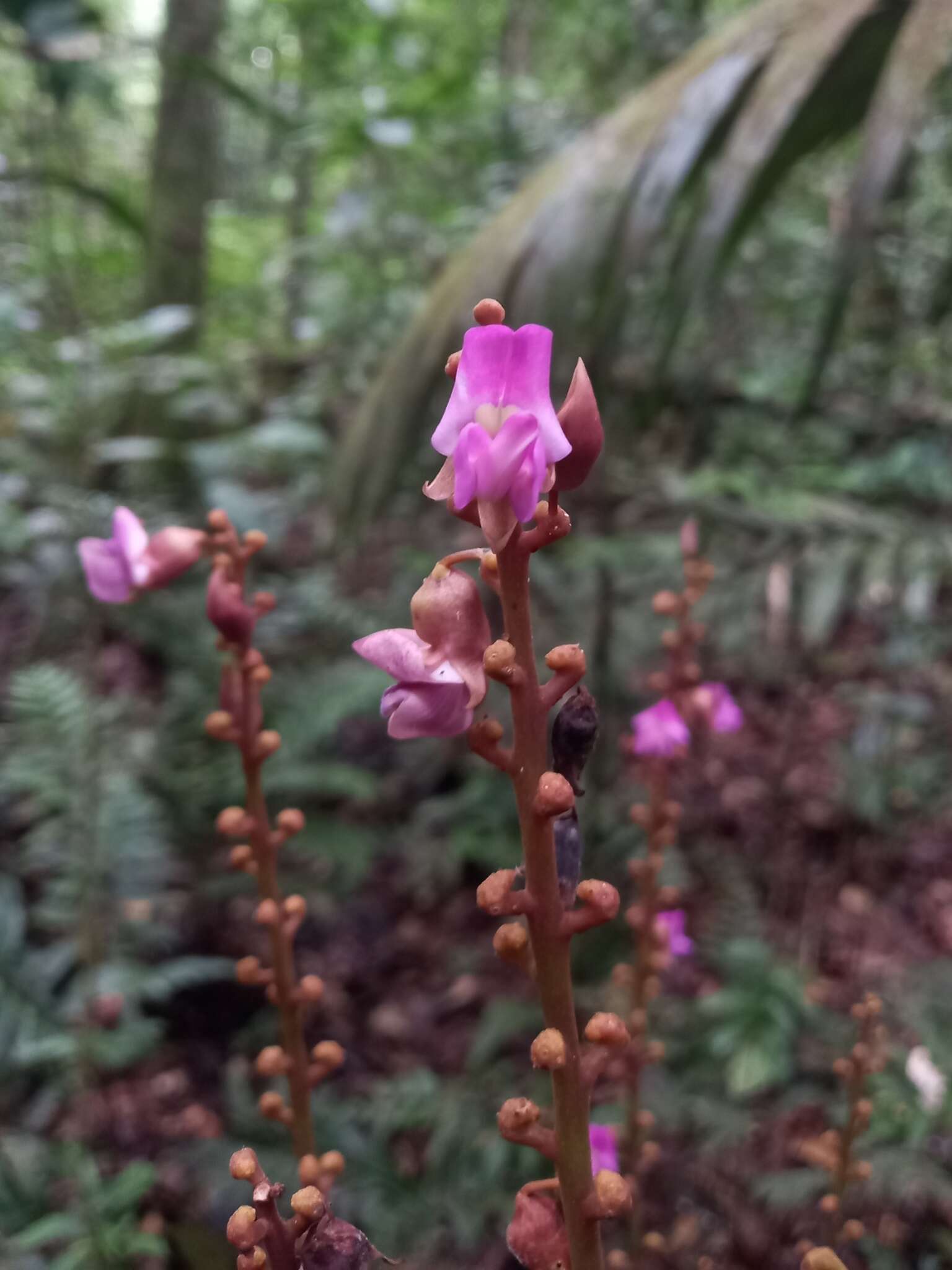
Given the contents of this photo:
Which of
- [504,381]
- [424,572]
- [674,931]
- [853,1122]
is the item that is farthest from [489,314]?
[424,572]

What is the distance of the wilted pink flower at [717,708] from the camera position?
860 mm

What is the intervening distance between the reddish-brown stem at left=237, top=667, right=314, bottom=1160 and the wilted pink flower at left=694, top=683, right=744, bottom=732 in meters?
0.48

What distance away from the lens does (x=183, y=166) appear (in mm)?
2883

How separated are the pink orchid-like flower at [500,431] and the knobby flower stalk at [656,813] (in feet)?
1.34

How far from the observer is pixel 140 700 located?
8.04 ft

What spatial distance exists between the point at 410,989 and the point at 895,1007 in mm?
952

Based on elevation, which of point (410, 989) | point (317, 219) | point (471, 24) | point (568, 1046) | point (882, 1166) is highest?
point (471, 24)

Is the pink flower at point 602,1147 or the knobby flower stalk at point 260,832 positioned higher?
the knobby flower stalk at point 260,832

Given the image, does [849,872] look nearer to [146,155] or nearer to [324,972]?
[324,972]

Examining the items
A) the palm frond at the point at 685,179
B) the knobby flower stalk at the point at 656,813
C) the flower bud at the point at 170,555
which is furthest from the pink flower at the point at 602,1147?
the palm frond at the point at 685,179

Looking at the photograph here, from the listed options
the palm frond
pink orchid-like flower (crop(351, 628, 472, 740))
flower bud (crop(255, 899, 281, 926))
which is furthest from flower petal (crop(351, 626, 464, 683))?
the palm frond

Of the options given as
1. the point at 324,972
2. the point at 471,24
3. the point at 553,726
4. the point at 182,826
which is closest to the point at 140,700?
the point at 182,826

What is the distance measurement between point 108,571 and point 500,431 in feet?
1.32

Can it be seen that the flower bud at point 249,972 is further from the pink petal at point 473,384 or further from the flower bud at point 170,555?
the pink petal at point 473,384
